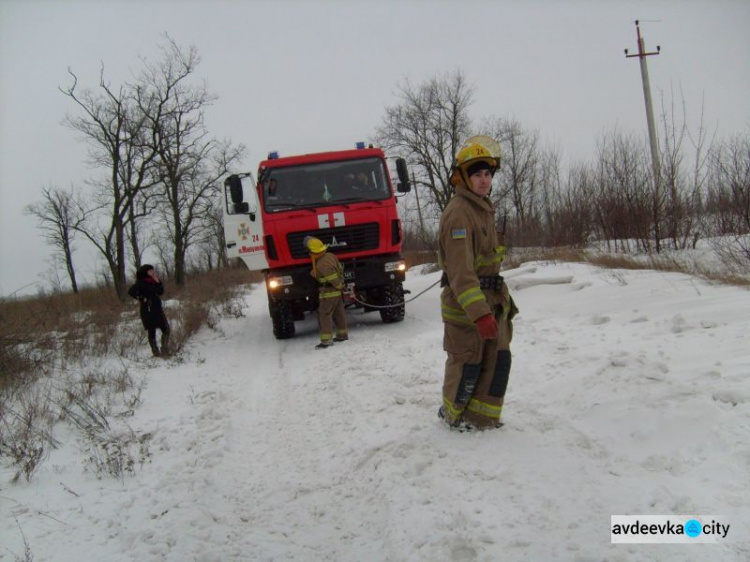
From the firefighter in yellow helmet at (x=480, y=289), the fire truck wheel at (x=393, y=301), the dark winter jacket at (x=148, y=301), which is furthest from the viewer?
the fire truck wheel at (x=393, y=301)

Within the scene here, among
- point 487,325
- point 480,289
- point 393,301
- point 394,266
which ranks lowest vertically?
point 393,301

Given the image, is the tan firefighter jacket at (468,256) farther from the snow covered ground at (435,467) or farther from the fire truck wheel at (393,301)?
the fire truck wheel at (393,301)

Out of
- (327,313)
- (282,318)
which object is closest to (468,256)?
(327,313)

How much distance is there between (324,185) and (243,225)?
65.9 inches

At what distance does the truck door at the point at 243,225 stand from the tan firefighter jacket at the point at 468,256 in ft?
17.4

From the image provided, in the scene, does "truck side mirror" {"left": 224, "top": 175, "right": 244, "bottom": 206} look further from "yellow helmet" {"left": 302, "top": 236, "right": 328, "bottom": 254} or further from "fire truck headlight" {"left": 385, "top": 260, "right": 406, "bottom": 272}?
"fire truck headlight" {"left": 385, "top": 260, "right": 406, "bottom": 272}

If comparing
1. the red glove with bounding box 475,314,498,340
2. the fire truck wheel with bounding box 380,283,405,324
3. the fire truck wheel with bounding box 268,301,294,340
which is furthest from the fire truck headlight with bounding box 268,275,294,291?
the red glove with bounding box 475,314,498,340

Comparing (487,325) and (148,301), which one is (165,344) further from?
(487,325)

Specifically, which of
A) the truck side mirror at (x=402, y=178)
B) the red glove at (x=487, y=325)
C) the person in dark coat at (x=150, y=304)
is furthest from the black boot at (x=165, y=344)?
the red glove at (x=487, y=325)

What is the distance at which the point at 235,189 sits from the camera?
27.4 feet

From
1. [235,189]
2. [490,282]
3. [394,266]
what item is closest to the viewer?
[490,282]

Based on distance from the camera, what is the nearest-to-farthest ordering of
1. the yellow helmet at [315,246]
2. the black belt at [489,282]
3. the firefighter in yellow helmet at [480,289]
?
the firefighter in yellow helmet at [480,289] → the black belt at [489,282] → the yellow helmet at [315,246]

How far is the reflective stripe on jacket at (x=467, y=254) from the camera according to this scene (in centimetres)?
318

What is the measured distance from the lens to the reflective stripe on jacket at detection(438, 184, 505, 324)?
3180 millimetres
